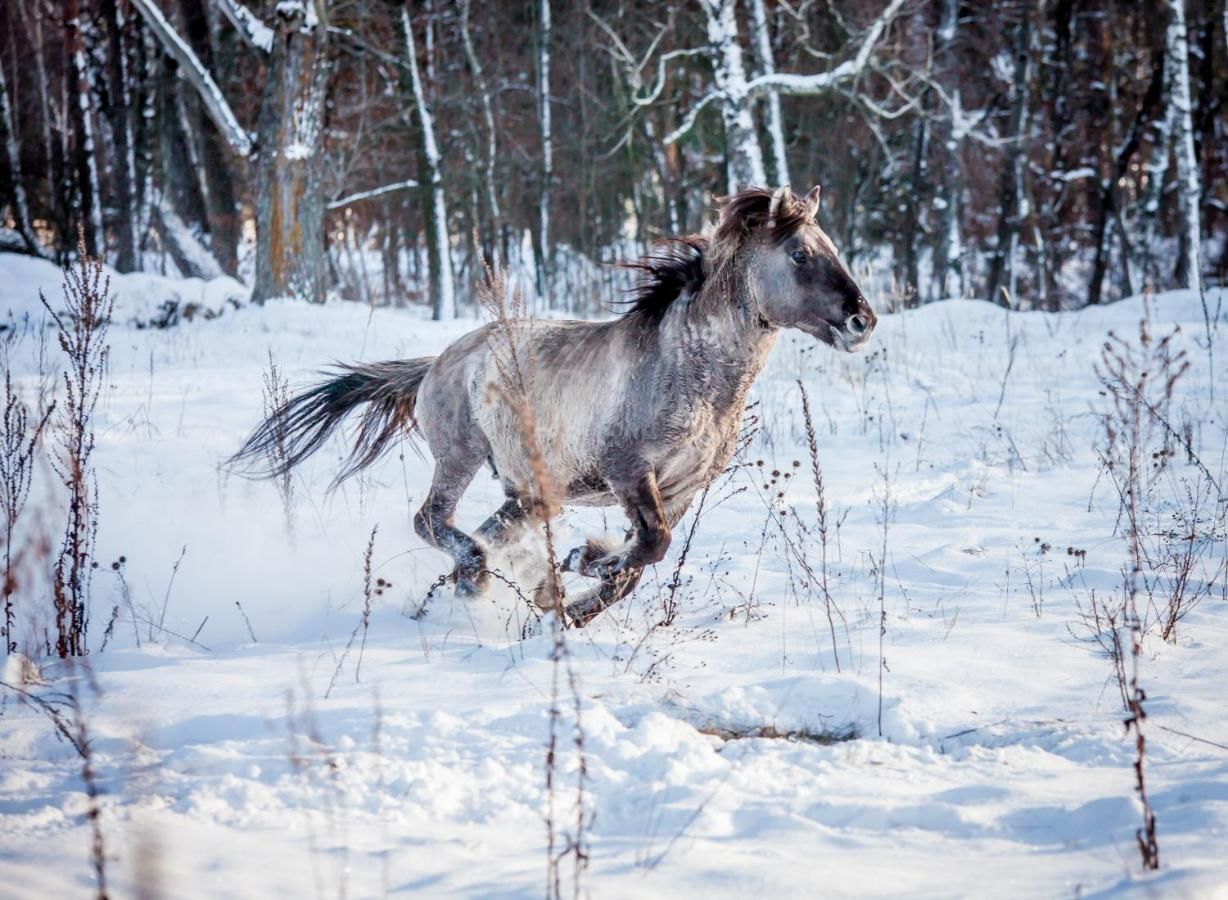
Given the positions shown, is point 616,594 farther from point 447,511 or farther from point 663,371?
point 447,511

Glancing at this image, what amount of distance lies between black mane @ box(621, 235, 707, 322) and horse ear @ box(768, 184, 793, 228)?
38 centimetres

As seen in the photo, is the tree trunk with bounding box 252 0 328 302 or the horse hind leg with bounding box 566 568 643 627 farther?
the tree trunk with bounding box 252 0 328 302

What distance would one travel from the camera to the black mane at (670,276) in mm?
4773

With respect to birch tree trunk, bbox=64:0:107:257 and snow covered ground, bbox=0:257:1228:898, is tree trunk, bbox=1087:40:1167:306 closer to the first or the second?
snow covered ground, bbox=0:257:1228:898

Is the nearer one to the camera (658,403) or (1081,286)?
(658,403)

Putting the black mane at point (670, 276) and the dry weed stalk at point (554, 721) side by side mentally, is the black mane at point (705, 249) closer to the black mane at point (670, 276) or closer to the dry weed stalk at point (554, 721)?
the black mane at point (670, 276)

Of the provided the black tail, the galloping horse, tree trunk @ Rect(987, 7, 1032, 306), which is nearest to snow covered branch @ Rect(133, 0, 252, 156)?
the black tail

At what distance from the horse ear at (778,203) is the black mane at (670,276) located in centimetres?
38

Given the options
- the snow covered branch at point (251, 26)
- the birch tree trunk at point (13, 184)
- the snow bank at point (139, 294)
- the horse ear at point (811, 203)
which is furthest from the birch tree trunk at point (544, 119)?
the horse ear at point (811, 203)

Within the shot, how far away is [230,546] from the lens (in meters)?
6.25

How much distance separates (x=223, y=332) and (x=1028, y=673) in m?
10.5

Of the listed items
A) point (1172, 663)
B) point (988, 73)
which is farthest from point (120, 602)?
point (988, 73)

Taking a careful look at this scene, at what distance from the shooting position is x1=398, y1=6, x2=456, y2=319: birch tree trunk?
17.5 meters

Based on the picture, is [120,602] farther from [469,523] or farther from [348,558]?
[469,523]
